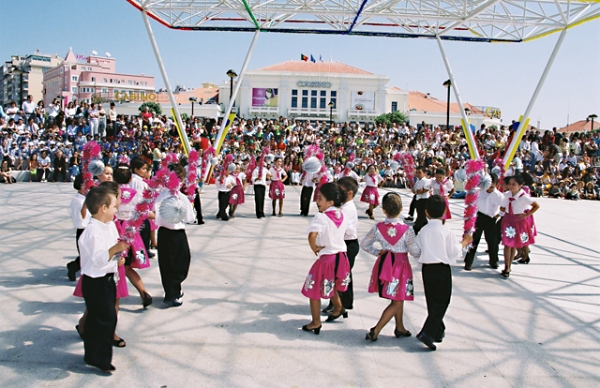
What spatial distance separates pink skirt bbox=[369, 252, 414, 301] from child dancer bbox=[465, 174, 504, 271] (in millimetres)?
2990

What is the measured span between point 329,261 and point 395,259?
1.89 ft

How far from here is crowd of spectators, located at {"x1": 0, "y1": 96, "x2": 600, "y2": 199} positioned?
55.9 ft

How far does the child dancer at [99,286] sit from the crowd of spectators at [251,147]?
11.7m

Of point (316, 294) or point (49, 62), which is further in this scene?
point (49, 62)

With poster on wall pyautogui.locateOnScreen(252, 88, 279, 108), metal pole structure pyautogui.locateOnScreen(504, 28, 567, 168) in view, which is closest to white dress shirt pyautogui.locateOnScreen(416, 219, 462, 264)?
metal pole structure pyautogui.locateOnScreen(504, 28, 567, 168)

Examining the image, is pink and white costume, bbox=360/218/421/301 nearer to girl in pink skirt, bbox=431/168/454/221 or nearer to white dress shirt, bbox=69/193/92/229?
white dress shirt, bbox=69/193/92/229

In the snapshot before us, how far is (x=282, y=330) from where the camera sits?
176 inches

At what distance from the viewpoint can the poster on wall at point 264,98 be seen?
200ft

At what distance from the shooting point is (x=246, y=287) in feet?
18.8

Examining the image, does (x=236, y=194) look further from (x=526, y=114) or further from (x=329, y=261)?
(x=526, y=114)

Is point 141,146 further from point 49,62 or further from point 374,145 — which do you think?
point 49,62

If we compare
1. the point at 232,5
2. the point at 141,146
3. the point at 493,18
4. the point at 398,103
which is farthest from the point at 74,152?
the point at 398,103

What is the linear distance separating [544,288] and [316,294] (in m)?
3.48

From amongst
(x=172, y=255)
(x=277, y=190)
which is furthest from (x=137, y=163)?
(x=277, y=190)
